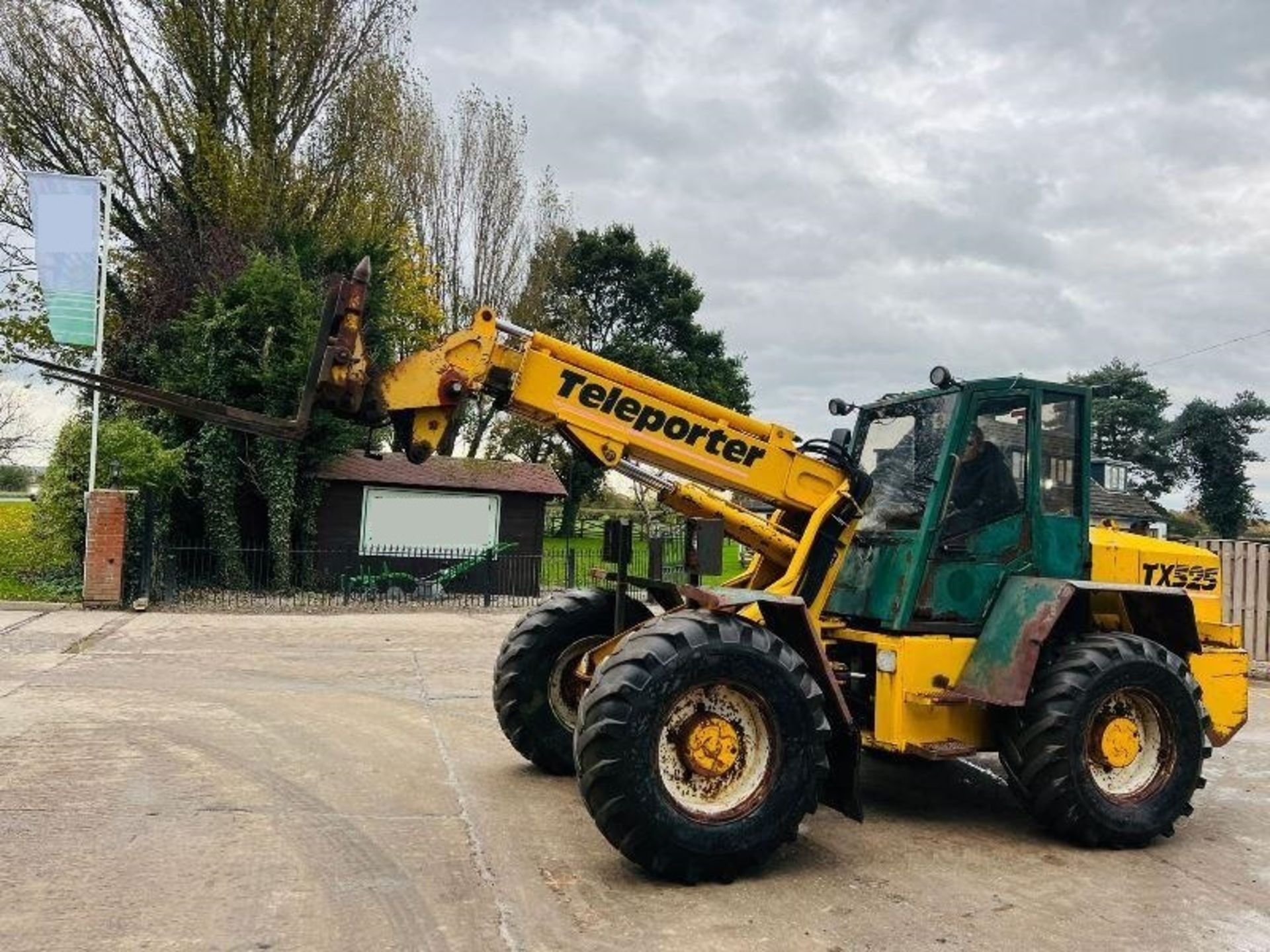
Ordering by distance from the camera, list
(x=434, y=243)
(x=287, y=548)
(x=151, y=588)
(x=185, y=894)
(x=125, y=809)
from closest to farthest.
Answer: (x=185, y=894) < (x=125, y=809) < (x=151, y=588) < (x=287, y=548) < (x=434, y=243)

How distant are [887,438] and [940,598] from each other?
3.80ft

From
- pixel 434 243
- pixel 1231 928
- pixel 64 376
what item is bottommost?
pixel 1231 928

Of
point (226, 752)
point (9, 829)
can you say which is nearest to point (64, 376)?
point (9, 829)

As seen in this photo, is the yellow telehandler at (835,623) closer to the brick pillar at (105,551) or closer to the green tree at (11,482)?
the brick pillar at (105,551)

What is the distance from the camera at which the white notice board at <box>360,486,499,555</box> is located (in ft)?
71.5

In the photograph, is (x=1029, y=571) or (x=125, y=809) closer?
(x=125, y=809)

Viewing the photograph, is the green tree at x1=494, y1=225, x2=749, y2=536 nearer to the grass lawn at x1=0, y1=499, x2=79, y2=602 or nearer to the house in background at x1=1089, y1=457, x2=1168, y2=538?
the house in background at x1=1089, y1=457, x2=1168, y2=538

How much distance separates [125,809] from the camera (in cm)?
557

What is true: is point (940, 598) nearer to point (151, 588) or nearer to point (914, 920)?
point (914, 920)

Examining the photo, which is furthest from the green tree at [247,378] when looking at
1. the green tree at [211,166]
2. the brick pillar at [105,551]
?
the brick pillar at [105,551]

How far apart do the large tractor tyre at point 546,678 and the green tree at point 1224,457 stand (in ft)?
162

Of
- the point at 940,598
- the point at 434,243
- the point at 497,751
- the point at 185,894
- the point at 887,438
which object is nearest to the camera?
the point at 185,894

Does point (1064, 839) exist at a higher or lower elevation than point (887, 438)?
lower

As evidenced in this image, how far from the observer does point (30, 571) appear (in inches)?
707
